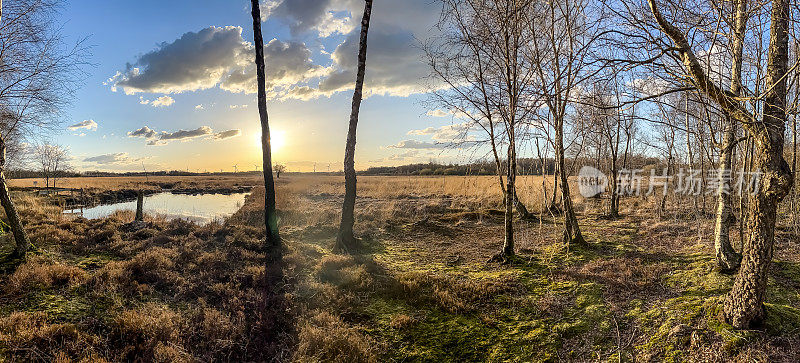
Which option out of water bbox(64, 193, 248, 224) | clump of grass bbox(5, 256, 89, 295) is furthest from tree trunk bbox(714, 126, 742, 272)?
water bbox(64, 193, 248, 224)

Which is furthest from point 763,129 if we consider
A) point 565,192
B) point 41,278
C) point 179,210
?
point 179,210

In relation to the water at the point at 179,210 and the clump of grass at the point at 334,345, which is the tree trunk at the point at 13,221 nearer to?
the clump of grass at the point at 334,345

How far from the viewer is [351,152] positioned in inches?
417

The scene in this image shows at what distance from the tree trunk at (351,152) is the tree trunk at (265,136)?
1990 mm

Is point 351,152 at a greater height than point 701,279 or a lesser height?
greater

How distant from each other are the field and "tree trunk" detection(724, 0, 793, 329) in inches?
20.7

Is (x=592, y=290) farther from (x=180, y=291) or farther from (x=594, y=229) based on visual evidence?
(x=180, y=291)

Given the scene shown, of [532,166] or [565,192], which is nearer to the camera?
[565,192]

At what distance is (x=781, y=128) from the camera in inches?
155

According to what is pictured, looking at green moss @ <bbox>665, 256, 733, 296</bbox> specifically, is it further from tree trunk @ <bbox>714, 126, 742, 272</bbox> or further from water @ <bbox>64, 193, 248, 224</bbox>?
water @ <bbox>64, 193, 248, 224</bbox>

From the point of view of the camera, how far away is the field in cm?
464

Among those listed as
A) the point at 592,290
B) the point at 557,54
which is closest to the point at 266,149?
the point at 557,54

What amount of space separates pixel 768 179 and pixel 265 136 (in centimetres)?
1087

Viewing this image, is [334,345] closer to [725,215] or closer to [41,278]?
[41,278]
